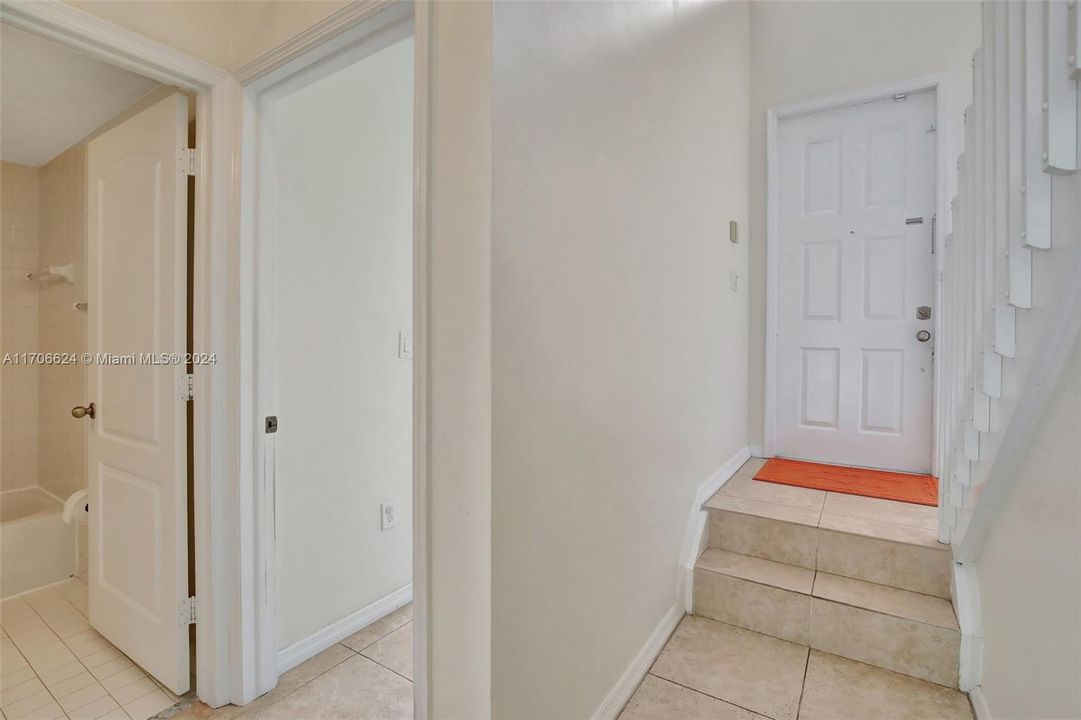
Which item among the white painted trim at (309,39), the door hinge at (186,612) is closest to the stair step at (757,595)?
the door hinge at (186,612)

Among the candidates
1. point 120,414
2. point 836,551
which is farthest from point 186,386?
point 836,551

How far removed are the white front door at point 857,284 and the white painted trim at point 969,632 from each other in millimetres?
1338

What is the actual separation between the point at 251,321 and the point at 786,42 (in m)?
3.40

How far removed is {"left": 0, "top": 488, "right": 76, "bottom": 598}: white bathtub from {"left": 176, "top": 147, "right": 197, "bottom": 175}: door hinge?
2.14m

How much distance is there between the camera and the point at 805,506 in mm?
2209

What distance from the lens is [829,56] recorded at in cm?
289

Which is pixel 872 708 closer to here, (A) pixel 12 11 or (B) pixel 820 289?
(B) pixel 820 289

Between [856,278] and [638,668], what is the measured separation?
2502 millimetres

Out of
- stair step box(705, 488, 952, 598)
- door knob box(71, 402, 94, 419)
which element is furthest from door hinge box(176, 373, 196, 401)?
stair step box(705, 488, 952, 598)

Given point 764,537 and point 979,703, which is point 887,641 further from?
point 764,537

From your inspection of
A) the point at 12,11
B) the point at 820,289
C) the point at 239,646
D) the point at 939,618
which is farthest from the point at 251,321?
the point at 820,289

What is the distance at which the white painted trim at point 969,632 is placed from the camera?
4.94 ft

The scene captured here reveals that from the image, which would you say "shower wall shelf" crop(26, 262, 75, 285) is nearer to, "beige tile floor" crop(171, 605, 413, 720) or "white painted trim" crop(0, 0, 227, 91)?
"white painted trim" crop(0, 0, 227, 91)

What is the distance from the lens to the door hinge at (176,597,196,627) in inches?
63.7
